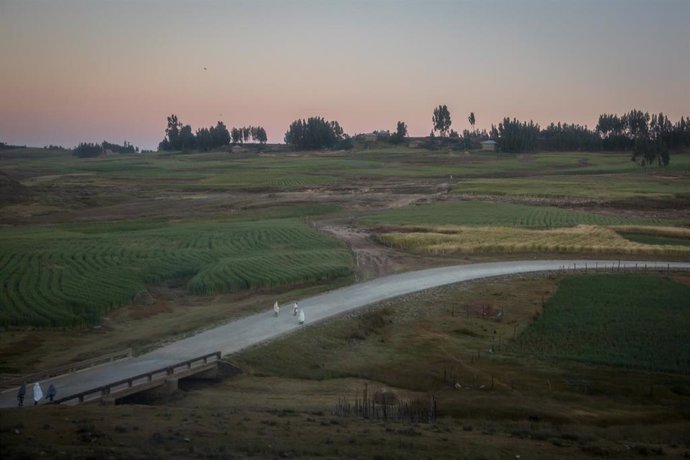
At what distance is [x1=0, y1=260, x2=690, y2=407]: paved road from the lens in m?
22.7

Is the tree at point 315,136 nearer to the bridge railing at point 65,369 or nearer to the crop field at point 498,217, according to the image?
the crop field at point 498,217

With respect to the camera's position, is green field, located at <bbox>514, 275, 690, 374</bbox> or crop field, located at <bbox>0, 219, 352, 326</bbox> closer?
green field, located at <bbox>514, 275, 690, 374</bbox>

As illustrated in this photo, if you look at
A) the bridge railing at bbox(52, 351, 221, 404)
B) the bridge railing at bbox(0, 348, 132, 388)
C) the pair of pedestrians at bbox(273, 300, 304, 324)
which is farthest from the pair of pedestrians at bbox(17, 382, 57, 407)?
the pair of pedestrians at bbox(273, 300, 304, 324)

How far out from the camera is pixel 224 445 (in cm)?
1579

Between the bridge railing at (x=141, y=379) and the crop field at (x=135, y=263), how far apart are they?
9.23 m

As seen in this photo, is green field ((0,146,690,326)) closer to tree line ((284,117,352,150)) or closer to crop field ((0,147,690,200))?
crop field ((0,147,690,200))

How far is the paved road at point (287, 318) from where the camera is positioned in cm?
2272

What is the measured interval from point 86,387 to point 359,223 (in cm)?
4460

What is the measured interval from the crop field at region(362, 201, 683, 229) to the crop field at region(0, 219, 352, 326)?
12476 millimetres

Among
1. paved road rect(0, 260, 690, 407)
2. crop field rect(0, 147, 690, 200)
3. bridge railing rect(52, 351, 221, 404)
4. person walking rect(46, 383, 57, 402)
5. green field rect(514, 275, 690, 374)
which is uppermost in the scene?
crop field rect(0, 147, 690, 200)

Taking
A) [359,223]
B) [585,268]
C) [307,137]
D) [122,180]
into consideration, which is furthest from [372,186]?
[307,137]

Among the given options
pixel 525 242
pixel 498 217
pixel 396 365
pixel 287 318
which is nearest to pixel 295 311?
pixel 287 318

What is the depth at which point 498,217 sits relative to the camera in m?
65.3

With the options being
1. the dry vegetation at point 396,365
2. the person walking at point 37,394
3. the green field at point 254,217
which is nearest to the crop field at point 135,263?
the green field at point 254,217
